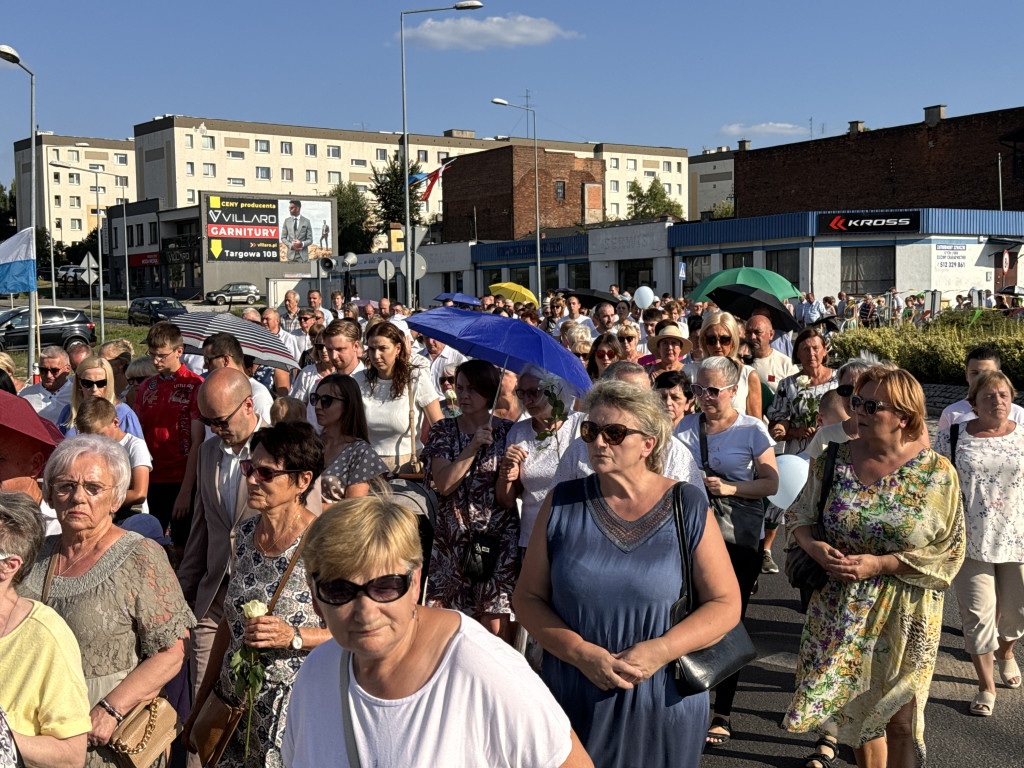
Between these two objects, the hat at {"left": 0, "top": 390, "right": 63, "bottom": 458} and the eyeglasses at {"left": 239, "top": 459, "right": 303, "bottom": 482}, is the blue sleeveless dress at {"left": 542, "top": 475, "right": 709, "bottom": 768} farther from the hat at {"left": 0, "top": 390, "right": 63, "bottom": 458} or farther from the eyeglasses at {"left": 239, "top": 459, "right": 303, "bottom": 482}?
the hat at {"left": 0, "top": 390, "right": 63, "bottom": 458}

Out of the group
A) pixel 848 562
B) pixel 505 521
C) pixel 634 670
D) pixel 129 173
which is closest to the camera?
pixel 634 670

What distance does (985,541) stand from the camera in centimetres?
564

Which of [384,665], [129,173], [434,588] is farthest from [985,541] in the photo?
[129,173]

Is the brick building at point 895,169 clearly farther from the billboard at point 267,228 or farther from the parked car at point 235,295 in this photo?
the billboard at point 267,228

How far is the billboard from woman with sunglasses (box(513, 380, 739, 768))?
238ft

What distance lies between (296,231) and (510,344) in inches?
2867

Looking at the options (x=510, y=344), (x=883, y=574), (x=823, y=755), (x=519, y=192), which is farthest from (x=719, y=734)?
(x=519, y=192)

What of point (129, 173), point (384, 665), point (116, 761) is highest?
point (129, 173)

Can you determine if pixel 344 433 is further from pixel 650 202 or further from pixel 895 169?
pixel 650 202

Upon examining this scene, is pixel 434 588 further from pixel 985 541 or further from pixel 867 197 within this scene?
pixel 867 197

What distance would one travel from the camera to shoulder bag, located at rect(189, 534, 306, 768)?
3.55 metres

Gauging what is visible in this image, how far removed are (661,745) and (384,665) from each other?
1334 millimetres

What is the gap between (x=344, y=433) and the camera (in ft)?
16.9

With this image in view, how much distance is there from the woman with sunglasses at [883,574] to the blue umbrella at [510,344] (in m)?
1.50
